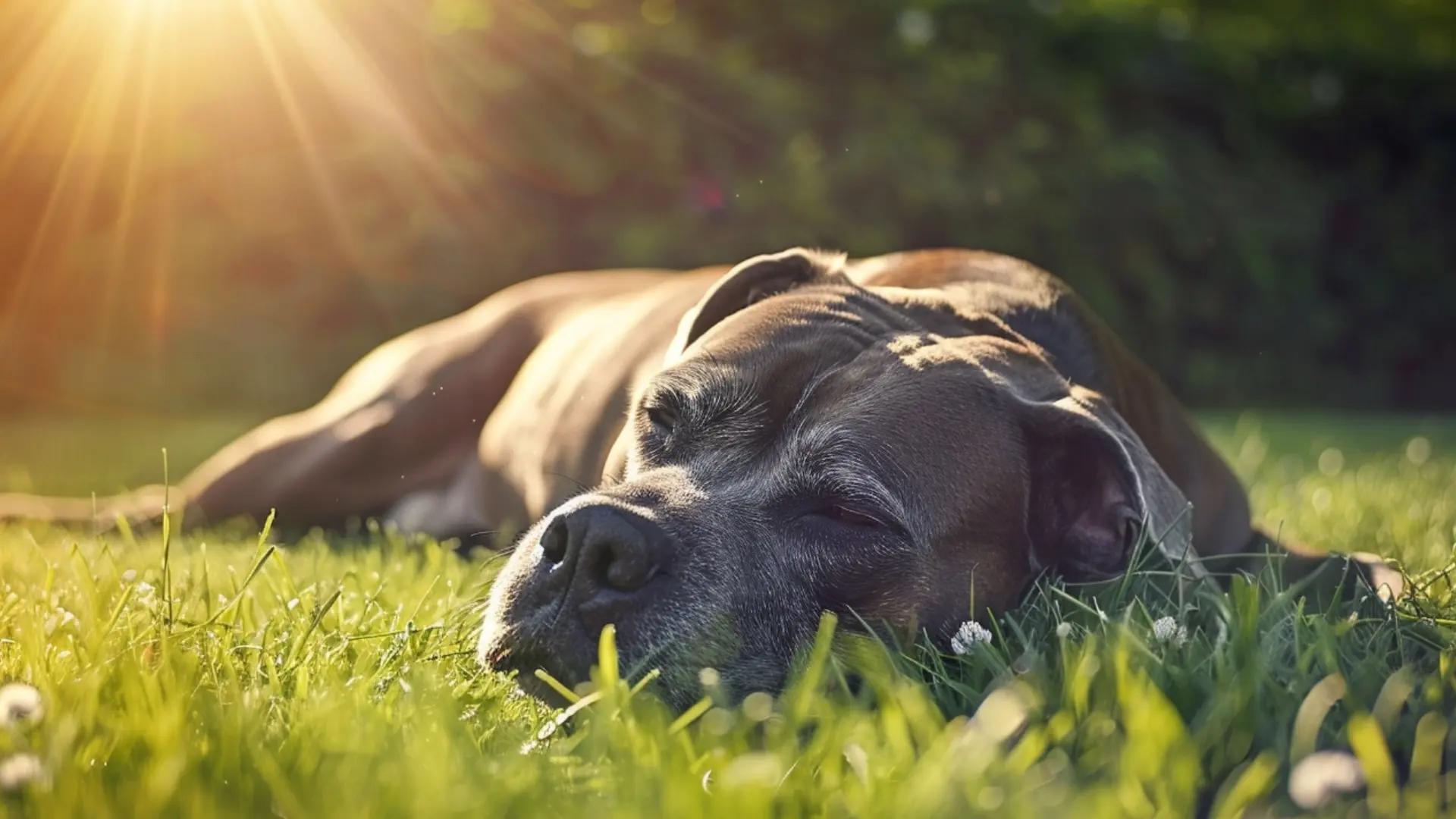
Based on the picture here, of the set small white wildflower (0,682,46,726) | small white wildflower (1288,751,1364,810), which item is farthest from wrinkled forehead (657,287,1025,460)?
small white wildflower (0,682,46,726)

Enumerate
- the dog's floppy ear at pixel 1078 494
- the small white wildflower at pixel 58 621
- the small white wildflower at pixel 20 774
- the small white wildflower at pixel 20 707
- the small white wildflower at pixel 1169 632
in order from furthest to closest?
the dog's floppy ear at pixel 1078 494
the small white wildflower at pixel 58 621
the small white wildflower at pixel 1169 632
the small white wildflower at pixel 20 707
the small white wildflower at pixel 20 774

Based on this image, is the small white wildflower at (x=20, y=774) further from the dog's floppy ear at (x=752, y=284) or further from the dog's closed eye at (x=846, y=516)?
the dog's floppy ear at (x=752, y=284)

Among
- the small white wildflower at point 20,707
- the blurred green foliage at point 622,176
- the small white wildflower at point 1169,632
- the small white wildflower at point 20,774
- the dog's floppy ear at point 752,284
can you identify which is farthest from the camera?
the blurred green foliage at point 622,176

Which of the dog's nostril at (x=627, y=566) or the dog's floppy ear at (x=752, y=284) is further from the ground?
the dog's floppy ear at (x=752, y=284)

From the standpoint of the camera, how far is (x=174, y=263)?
392 inches

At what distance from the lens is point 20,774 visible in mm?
1626

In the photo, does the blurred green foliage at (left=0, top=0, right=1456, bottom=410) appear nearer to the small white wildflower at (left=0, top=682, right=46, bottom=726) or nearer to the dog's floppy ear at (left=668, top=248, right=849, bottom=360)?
the dog's floppy ear at (left=668, top=248, right=849, bottom=360)

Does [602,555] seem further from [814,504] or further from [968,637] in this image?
[968,637]

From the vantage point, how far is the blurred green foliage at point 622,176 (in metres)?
9.95

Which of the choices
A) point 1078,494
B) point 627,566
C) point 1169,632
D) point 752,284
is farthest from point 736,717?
point 752,284

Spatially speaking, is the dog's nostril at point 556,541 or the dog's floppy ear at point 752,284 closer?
the dog's nostril at point 556,541

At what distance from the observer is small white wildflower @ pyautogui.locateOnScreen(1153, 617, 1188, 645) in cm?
241

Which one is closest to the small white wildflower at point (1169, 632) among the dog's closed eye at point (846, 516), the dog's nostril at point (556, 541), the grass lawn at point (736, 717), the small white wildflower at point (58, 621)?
the grass lawn at point (736, 717)

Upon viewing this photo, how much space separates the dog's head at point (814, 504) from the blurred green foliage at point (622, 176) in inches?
275
